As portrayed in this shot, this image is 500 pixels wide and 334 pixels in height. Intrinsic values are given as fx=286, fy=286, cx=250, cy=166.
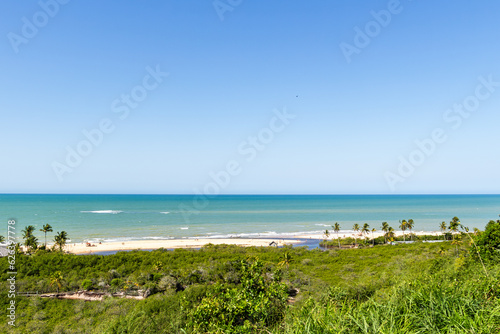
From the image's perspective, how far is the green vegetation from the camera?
4.92 meters

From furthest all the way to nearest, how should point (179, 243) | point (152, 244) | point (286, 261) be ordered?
1. point (179, 243)
2. point (152, 244)
3. point (286, 261)

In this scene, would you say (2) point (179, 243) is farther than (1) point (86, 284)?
Yes

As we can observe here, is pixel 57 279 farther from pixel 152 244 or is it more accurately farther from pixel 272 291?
pixel 272 291

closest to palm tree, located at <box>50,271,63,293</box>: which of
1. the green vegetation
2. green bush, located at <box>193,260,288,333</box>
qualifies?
the green vegetation

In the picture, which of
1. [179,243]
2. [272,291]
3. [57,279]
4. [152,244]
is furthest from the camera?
[179,243]

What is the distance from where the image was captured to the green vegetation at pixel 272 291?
4918 millimetres

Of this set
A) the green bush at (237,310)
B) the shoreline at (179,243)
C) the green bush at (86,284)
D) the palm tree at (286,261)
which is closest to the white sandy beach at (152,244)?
the shoreline at (179,243)

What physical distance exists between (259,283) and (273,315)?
3.09 ft

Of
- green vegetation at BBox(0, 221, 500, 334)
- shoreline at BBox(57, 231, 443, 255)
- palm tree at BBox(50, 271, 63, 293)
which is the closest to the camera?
green vegetation at BBox(0, 221, 500, 334)

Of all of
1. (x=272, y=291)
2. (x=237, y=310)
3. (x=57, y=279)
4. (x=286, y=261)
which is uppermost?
(x=272, y=291)

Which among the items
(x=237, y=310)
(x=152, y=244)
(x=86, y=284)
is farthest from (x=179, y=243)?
(x=237, y=310)

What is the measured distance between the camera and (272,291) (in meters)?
7.23

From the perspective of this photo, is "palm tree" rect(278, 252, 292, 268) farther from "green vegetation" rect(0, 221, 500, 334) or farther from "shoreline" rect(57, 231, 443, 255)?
"shoreline" rect(57, 231, 443, 255)

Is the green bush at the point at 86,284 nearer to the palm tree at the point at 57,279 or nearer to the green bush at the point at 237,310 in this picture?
the palm tree at the point at 57,279
